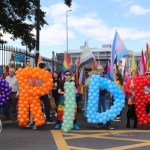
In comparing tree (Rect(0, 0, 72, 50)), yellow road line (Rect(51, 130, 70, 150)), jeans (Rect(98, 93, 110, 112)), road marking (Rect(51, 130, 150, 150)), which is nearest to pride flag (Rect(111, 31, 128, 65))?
jeans (Rect(98, 93, 110, 112))

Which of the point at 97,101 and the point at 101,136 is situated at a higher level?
the point at 97,101

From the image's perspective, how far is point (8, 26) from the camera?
1988 centimetres

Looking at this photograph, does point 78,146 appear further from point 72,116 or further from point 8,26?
point 8,26

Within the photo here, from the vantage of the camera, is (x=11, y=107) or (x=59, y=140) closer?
(x=59, y=140)

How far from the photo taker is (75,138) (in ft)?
30.0

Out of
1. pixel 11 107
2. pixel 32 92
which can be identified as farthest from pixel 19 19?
pixel 32 92

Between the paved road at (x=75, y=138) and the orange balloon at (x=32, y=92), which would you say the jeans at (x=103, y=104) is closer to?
the paved road at (x=75, y=138)

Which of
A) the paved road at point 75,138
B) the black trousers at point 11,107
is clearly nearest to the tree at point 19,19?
the black trousers at point 11,107

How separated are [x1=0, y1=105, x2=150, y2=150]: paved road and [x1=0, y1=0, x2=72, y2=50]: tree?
365 inches

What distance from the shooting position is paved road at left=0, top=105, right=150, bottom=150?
26.3 ft

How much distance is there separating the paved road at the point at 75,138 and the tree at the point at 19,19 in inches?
365

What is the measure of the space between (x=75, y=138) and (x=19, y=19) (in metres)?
12.2

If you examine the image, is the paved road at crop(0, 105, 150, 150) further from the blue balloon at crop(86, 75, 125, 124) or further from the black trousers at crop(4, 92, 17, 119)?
the black trousers at crop(4, 92, 17, 119)

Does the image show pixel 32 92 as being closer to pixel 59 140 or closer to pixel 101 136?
pixel 59 140
